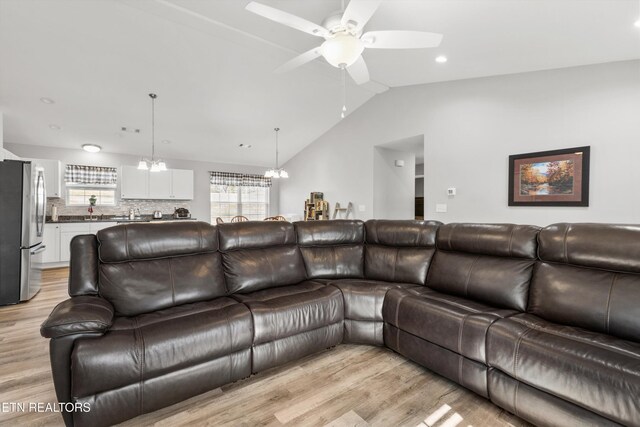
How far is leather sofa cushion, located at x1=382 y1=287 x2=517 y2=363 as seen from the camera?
5.88 feet

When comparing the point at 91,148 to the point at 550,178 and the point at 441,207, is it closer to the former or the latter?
the point at 441,207

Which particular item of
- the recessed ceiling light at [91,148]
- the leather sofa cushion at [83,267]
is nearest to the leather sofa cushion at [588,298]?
the leather sofa cushion at [83,267]

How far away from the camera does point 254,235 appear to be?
2.64 meters

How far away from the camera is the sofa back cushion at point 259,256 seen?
2428mm

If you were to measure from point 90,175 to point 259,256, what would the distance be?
5.67 metres

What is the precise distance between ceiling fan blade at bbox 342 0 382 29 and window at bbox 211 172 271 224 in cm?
625

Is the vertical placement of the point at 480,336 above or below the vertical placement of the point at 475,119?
below

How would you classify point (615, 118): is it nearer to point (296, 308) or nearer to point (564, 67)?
point (564, 67)

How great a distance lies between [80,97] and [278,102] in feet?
9.77

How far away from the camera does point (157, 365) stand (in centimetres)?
162

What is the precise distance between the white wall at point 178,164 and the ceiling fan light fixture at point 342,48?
6035 millimetres

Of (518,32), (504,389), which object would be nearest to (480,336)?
(504,389)

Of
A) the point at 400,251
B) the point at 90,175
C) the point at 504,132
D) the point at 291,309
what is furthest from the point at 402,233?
the point at 90,175

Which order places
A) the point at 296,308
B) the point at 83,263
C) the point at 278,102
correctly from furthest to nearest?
the point at 278,102, the point at 296,308, the point at 83,263
